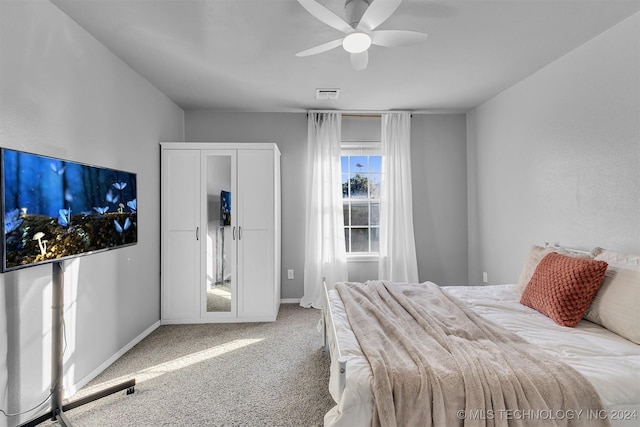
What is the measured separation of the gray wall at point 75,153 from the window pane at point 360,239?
8.16 feet

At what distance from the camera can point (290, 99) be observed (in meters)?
3.63

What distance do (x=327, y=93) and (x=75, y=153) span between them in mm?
2405

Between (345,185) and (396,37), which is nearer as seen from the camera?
(396,37)

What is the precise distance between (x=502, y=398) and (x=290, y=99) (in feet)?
11.1

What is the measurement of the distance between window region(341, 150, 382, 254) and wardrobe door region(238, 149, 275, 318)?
1.24 metres

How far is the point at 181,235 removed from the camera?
3.41 metres

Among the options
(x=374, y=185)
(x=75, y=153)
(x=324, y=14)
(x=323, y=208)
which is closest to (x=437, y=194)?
(x=374, y=185)

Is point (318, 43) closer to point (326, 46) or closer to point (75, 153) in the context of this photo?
point (326, 46)

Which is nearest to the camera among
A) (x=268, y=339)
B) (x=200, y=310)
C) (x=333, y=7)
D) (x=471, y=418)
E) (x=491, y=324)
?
(x=471, y=418)

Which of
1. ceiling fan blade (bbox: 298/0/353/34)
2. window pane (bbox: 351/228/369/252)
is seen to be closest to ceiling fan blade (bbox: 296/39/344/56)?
ceiling fan blade (bbox: 298/0/353/34)

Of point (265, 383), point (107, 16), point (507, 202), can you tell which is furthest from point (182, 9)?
point (507, 202)

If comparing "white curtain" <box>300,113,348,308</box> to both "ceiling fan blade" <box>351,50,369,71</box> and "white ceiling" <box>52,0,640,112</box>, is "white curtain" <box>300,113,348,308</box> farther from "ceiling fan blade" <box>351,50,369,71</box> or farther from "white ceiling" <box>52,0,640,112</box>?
"ceiling fan blade" <box>351,50,369,71</box>

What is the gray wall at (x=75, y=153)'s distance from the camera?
169cm

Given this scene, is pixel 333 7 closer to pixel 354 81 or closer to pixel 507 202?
pixel 354 81
